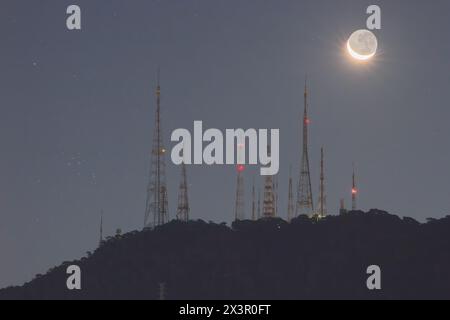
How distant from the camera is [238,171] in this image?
6570 inches

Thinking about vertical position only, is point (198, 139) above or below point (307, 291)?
above

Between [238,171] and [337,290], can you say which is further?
[337,290]

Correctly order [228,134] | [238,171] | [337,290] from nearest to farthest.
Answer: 1. [228,134]
2. [238,171]
3. [337,290]

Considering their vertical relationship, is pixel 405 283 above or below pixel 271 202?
below

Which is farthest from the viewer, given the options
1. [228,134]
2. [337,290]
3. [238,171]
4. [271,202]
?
[337,290]
